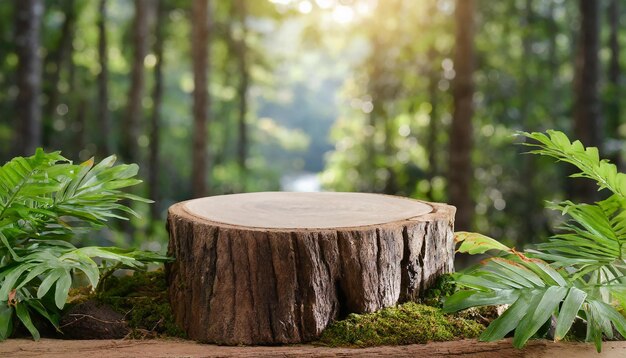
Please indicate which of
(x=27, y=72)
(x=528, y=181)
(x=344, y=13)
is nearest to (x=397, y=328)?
(x=27, y=72)

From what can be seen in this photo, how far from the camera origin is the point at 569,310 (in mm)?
2480

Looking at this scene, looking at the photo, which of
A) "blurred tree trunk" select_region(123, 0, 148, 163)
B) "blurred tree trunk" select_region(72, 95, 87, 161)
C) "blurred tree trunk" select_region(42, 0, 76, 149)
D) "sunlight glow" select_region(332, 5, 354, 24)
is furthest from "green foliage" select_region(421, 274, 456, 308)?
"blurred tree trunk" select_region(72, 95, 87, 161)

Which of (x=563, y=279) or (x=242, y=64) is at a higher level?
(x=242, y=64)

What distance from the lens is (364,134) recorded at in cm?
1998

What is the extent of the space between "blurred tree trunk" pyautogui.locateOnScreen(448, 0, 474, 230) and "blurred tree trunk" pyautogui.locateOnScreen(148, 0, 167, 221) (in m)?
8.75

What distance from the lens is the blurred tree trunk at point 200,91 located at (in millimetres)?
8430

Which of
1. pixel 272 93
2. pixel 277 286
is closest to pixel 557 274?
pixel 277 286

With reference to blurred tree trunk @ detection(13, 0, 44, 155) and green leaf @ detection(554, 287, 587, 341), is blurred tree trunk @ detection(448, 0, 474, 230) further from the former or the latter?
blurred tree trunk @ detection(13, 0, 44, 155)

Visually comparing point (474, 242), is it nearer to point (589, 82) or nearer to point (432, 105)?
point (589, 82)

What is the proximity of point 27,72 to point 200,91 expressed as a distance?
2.42 meters

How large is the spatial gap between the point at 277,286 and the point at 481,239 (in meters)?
1.08

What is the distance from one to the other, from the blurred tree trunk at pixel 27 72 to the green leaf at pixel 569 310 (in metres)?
5.86

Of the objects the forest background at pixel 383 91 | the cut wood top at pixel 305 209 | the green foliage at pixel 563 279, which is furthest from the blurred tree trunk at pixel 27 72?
the green foliage at pixel 563 279

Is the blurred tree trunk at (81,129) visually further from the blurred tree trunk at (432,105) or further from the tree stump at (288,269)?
the tree stump at (288,269)
